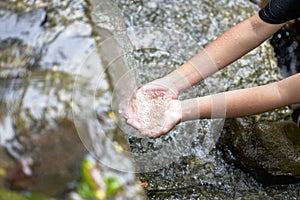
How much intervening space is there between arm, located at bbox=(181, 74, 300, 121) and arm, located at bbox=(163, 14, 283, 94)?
167mm

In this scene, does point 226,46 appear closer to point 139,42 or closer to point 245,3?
point 139,42

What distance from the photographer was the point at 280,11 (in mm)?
1938

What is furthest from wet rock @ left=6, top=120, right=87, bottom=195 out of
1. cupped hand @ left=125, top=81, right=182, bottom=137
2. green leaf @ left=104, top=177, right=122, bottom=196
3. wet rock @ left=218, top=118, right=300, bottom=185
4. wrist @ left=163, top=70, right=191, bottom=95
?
wet rock @ left=218, top=118, right=300, bottom=185

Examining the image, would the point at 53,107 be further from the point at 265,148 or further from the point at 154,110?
the point at 265,148

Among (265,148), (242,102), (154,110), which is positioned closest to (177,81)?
(154,110)

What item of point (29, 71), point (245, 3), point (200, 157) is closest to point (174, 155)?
point (200, 157)

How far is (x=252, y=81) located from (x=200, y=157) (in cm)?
61

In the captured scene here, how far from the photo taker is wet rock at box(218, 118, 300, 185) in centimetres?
231

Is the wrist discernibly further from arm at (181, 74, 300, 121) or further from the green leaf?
the green leaf

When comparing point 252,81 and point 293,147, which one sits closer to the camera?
point 293,147

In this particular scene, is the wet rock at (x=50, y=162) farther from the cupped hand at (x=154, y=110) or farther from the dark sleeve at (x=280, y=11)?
the dark sleeve at (x=280, y=11)

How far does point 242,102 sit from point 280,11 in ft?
1.32

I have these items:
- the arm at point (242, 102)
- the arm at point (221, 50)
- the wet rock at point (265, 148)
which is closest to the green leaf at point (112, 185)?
the arm at point (242, 102)

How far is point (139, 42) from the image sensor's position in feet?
7.47
